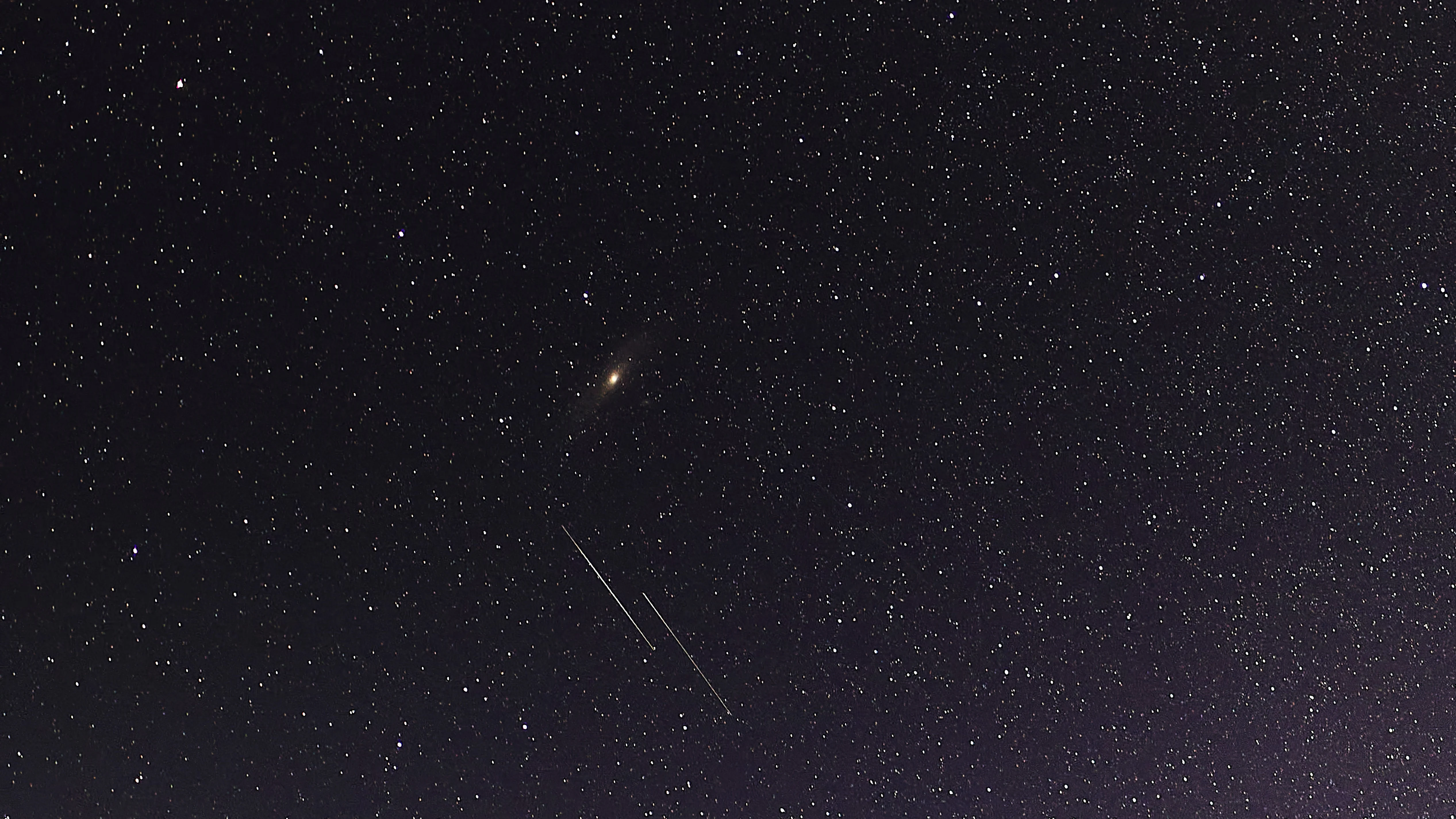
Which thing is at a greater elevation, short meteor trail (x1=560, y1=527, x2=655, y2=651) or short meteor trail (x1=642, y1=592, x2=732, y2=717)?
short meteor trail (x1=560, y1=527, x2=655, y2=651)

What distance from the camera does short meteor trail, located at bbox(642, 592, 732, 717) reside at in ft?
1.34

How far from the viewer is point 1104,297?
0.39 metres

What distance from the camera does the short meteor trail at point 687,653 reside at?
408mm

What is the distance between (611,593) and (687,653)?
40 millimetres

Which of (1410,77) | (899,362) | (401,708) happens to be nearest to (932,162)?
(899,362)

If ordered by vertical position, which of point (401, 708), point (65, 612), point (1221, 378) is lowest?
point (1221, 378)

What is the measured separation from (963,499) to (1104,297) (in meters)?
0.10

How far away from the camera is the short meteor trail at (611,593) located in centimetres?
41

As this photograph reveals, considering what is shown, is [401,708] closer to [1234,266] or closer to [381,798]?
[381,798]

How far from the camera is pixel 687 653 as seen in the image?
16.1 inches

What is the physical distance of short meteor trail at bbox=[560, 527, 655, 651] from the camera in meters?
0.41

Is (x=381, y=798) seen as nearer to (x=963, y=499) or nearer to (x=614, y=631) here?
(x=614, y=631)

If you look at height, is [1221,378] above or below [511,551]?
below

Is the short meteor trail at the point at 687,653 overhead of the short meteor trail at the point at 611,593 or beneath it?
beneath
